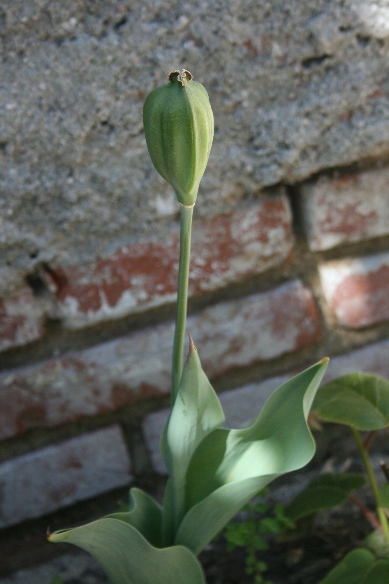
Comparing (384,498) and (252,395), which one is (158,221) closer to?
(252,395)

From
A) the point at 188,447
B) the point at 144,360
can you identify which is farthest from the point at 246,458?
the point at 144,360

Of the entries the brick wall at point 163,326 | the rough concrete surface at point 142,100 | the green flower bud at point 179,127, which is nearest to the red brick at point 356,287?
the brick wall at point 163,326

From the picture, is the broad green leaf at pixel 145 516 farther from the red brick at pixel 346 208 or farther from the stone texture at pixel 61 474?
the red brick at pixel 346 208

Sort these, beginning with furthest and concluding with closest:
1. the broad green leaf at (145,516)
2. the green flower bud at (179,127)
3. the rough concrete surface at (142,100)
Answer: the rough concrete surface at (142,100)
the broad green leaf at (145,516)
the green flower bud at (179,127)

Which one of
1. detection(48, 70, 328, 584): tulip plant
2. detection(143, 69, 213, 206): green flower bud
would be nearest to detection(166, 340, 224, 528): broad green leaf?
detection(48, 70, 328, 584): tulip plant

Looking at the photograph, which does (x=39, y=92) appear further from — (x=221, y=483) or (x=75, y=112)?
(x=221, y=483)

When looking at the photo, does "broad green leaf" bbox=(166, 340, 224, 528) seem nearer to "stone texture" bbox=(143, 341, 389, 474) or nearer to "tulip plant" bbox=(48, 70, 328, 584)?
"tulip plant" bbox=(48, 70, 328, 584)

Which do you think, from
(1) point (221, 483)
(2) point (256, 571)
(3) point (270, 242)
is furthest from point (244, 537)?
(3) point (270, 242)
